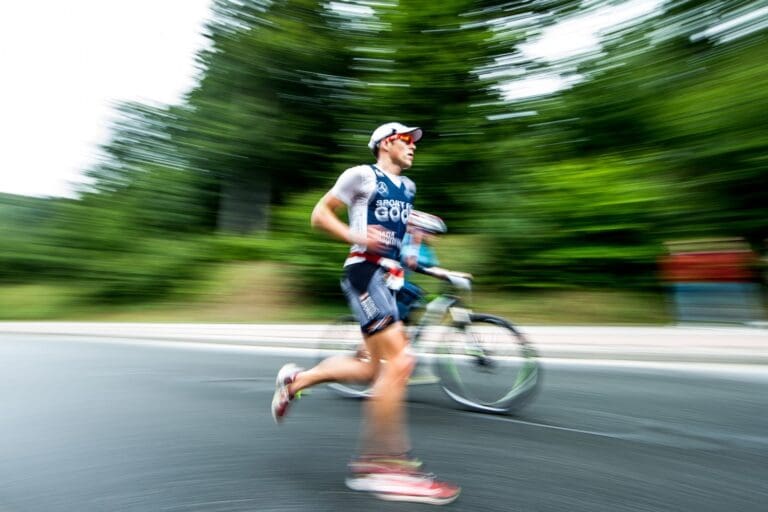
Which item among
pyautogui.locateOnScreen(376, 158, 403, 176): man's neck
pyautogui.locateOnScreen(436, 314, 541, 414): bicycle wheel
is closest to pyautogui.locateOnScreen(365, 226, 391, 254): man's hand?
pyautogui.locateOnScreen(376, 158, 403, 176): man's neck

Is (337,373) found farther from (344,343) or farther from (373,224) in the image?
(344,343)

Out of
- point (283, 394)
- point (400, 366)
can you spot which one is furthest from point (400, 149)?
point (283, 394)

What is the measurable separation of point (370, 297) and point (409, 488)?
97cm

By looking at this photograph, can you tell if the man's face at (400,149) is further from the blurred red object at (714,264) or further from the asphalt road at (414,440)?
the blurred red object at (714,264)

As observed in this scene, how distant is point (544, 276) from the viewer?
10.3 metres

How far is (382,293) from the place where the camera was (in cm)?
327

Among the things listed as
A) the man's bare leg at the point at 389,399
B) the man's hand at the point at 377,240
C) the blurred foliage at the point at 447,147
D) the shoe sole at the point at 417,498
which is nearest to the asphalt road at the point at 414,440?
the shoe sole at the point at 417,498

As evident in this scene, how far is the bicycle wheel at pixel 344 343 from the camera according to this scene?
17.1 ft

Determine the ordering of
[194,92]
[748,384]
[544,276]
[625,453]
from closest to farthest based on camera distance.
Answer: [625,453] → [748,384] → [544,276] → [194,92]

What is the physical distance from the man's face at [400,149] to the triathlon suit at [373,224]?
0.09 meters

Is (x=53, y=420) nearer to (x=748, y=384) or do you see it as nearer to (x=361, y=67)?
(x=748, y=384)

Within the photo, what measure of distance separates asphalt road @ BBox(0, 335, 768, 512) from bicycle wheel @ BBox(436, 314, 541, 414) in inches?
6.1

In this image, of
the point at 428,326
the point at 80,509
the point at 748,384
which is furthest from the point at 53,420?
the point at 748,384

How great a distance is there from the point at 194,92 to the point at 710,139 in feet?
47.0
